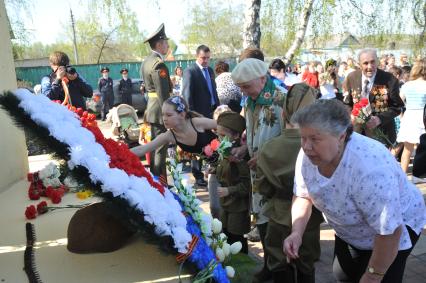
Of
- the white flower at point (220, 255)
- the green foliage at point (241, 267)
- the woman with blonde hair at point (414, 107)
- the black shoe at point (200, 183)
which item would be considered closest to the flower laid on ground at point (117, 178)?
the white flower at point (220, 255)

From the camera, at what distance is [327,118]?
1726 millimetres

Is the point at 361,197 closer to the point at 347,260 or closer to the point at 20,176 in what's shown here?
the point at 347,260

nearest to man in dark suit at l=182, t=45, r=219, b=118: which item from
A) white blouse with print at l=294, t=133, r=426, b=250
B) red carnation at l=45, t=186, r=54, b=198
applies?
red carnation at l=45, t=186, r=54, b=198

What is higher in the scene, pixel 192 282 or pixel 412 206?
pixel 412 206

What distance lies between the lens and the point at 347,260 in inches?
91.4

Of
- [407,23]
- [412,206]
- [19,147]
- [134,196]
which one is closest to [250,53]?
[19,147]

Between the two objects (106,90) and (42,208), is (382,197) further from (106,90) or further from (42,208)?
(106,90)

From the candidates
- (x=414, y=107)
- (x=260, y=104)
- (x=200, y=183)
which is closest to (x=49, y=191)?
(x=260, y=104)

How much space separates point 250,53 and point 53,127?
3.22m

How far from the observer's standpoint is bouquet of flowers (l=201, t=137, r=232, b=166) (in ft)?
8.92

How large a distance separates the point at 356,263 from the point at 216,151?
1.19 metres

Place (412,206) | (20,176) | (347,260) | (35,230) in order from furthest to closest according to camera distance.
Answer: (20,176), (35,230), (347,260), (412,206)

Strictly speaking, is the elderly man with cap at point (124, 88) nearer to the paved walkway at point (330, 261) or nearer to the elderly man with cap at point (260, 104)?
the paved walkway at point (330, 261)

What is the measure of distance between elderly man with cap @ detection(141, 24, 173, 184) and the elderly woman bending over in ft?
10.8
